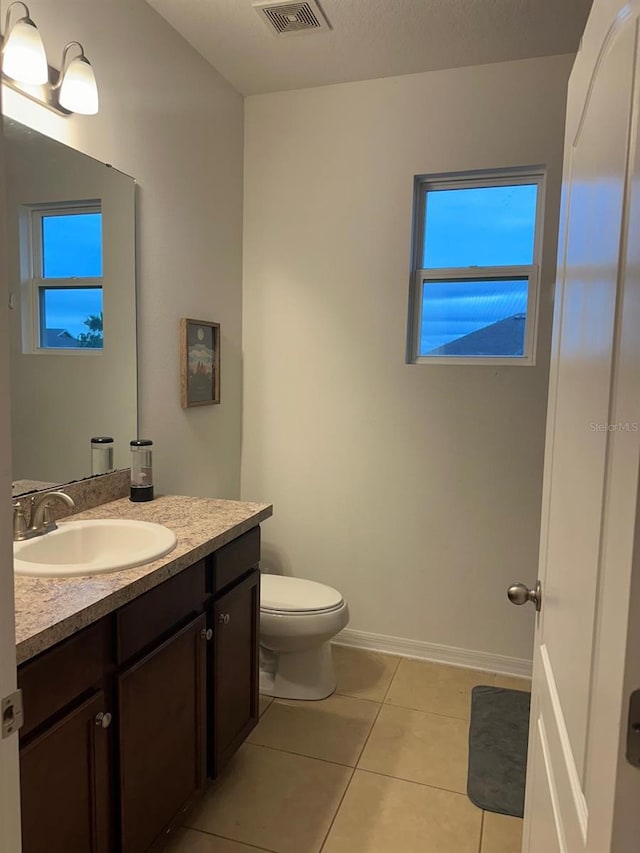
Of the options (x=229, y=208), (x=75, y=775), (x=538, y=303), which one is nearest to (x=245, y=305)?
(x=229, y=208)

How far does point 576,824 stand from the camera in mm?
814

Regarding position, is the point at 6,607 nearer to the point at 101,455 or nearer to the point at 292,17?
the point at 101,455

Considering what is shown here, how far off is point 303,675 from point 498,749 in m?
0.81

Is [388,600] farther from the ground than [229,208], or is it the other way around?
[229,208]

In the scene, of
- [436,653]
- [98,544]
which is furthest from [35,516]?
Answer: [436,653]

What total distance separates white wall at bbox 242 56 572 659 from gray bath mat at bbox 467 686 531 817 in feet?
0.97

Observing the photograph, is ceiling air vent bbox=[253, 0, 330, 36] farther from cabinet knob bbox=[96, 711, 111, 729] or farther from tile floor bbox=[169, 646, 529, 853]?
tile floor bbox=[169, 646, 529, 853]

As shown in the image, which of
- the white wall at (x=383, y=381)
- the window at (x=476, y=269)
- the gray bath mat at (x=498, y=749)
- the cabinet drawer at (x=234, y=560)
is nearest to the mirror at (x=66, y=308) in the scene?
the cabinet drawer at (x=234, y=560)

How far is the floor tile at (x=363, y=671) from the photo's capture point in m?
2.58

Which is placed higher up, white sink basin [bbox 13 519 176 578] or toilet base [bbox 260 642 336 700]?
white sink basin [bbox 13 519 176 578]

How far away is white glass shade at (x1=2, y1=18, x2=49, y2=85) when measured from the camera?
1.53 m

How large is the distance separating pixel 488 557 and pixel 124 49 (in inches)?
98.6

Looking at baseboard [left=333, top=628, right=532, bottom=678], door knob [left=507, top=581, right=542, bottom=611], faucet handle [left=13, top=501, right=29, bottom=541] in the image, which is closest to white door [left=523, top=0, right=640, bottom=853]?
door knob [left=507, top=581, right=542, bottom=611]

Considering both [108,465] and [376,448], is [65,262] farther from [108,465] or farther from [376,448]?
[376,448]
